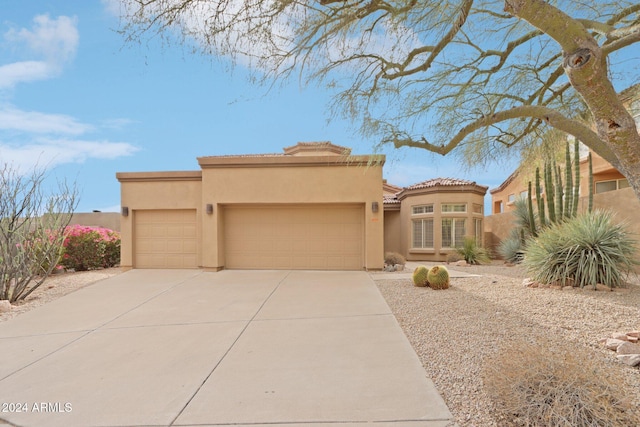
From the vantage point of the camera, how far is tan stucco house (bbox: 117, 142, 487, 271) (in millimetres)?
12578

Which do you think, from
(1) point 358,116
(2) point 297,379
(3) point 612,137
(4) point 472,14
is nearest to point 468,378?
(2) point 297,379

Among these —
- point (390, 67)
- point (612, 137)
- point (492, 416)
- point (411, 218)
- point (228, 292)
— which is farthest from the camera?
point (411, 218)

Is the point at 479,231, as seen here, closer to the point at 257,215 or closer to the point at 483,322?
the point at 257,215

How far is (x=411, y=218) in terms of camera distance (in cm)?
1916

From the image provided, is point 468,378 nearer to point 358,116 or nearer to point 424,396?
point 424,396

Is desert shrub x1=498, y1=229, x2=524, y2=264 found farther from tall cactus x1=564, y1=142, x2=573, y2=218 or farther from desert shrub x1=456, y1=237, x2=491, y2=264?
tall cactus x1=564, y1=142, x2=573, y2=218

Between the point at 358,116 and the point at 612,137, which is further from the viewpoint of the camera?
the point at 358,116

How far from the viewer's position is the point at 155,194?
532 inches

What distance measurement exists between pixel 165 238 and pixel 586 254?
508 inches

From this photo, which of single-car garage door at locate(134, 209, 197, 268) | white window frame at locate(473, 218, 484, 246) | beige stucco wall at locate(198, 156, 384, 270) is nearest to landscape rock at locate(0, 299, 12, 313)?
single-car garage door at locate(134, 209, 197, 268)

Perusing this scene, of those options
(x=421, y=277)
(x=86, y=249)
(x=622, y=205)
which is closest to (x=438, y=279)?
(x=421, y=277)

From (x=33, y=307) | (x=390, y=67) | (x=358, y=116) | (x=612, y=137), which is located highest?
(x=390, y=67)

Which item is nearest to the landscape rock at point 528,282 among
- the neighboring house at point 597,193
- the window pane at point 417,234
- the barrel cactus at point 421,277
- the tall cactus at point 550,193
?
the barrel cactus at point 421,277

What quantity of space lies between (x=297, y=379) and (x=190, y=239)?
33.2 feet
